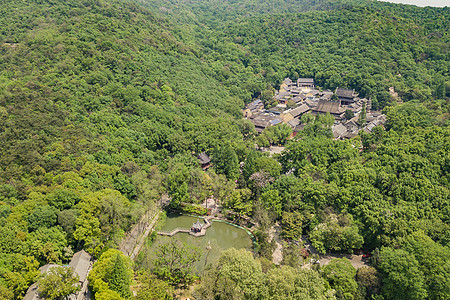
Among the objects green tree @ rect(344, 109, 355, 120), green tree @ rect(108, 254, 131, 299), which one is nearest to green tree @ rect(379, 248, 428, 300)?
green tree @ rect(108, 254, 131, 299)

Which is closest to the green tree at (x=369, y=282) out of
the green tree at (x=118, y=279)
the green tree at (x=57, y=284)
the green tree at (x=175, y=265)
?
the green tree at (x=175, y=265)

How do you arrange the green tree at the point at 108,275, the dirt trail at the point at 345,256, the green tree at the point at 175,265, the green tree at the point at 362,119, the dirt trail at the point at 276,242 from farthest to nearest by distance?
the green tree at the point at 362,119, the dirt trail at the point at 276,242, the dirt trail at the point at 345,256, the green tree at the point at 175,265, the green tree at the point at 108,275

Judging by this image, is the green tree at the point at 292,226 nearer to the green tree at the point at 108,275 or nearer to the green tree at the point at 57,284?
the green tree at the point at 108,275

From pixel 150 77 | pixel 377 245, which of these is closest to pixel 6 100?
pixel 150 77

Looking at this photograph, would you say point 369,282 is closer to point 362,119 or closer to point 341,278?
point 341,278

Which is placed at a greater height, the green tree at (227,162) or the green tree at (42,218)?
the green tree at (42,218)

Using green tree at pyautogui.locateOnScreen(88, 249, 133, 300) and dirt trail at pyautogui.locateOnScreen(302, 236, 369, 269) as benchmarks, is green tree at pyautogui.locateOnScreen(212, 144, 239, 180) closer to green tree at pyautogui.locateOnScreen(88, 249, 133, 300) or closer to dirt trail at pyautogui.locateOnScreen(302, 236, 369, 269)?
dirt trail at pyautogui.locateOnScreen(302, 236, 369, 269)
